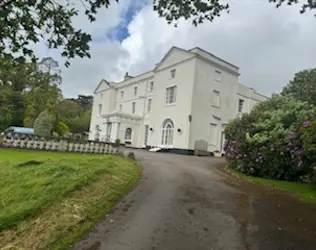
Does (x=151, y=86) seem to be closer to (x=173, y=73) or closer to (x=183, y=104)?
(x=173, y=73)

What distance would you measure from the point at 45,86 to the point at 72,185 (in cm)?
4311

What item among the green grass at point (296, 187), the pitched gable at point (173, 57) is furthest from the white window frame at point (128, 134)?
the green grass at point (296, 187)

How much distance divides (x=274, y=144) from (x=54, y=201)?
8915 mm

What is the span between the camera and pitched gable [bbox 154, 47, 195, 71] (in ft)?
89.2

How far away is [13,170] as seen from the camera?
9219 millimetres

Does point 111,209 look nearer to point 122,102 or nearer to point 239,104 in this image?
point 239,104

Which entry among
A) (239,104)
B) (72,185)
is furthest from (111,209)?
(239,104)

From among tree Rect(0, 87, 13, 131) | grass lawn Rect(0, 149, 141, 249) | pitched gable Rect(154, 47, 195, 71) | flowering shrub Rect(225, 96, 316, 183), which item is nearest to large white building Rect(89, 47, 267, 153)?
pitched gable Rect(154, 47, 195, 71)

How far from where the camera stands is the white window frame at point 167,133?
27391 millimetres

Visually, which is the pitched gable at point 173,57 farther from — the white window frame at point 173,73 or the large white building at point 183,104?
the white window frame at point 173,73

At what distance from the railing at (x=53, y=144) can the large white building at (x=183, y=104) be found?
31.7 ft

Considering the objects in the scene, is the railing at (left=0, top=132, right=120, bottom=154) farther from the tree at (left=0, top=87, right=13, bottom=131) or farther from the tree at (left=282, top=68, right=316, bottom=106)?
the tree at (left=0, top=87, right=13, bottom=131)

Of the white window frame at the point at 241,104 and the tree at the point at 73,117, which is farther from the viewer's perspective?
the tree at the point at 73,117

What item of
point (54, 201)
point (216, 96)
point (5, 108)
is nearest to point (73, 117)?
point (5, 108)
